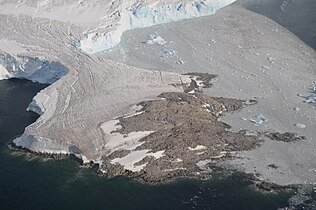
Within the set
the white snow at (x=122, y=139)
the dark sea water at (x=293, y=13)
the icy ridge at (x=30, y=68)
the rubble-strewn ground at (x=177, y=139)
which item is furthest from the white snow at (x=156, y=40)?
the white snow at (x=122, y=139)

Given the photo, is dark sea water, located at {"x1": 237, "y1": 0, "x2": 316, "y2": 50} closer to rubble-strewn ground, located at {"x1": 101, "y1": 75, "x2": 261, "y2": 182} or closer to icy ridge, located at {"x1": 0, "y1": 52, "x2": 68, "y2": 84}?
rubble-strewn ground, located at {"x1": 101, "y1": 75, "x2": 261, "y2": 182}

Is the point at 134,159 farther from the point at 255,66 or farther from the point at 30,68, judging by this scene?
the point at 255,66

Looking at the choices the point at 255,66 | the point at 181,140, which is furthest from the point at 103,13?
the point at 181,140

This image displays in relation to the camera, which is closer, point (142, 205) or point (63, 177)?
point (142, 205)

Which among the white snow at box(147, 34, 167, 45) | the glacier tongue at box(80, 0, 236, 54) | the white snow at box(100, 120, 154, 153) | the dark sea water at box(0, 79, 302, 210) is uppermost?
the glacier tongue at box(80, 0, 236, 54)

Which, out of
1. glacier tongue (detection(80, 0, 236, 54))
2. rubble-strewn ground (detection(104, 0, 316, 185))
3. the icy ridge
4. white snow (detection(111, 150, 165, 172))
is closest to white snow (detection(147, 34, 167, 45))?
rubble-strewn ground (detection(104, 0, 316, 185))

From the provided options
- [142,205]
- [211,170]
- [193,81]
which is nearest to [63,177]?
[142,205]

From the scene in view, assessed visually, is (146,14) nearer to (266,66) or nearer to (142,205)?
(266,66)
